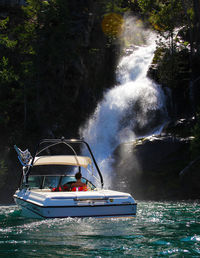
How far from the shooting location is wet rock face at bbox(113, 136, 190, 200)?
72.1 ft

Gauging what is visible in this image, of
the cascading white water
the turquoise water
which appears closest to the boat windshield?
the turquoise water

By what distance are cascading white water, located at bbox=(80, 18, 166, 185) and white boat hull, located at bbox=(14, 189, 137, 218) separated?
16297 millimetres

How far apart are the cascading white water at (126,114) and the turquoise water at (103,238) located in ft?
55.9

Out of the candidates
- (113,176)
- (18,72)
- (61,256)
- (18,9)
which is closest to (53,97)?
(18,72)

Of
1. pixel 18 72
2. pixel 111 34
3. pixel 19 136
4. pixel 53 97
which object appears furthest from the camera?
pixel 111 34

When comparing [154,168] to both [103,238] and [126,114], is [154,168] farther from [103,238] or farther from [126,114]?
[103,238]

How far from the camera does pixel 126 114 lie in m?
31.7

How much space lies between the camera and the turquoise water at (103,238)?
21.9ft

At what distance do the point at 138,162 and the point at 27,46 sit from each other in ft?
69.3

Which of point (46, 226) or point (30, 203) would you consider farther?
point (30, 203)

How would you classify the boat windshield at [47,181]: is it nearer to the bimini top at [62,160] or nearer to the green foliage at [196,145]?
the bimini top at [62,160]

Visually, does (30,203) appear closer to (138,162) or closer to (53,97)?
(138,162)

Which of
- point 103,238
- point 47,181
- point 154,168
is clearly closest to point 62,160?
point 47,181

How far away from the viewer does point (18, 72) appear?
3566 cm
